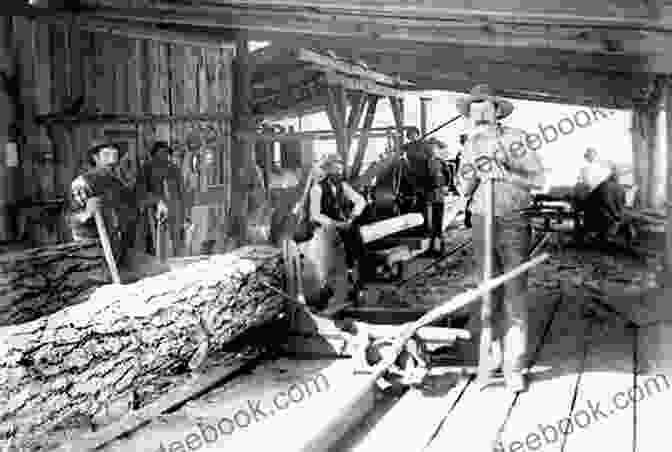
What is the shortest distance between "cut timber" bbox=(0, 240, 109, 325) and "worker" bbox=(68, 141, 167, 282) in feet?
0.48

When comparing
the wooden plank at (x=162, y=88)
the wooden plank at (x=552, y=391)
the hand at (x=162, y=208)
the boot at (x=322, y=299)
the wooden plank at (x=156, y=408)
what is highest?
the wooden plank at (x=162, y=88)

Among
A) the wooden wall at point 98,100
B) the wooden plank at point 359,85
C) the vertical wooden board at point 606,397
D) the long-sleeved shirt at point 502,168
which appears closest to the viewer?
the vertical wooden board at point 606,397

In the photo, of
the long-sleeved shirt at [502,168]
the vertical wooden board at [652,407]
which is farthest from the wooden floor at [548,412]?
the long-sleeved shirt at [502,168]

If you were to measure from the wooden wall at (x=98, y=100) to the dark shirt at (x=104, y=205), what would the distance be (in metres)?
0.31

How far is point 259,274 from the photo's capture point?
5.16m

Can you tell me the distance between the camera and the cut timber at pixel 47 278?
4.15m

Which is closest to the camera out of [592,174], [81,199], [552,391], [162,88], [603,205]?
[552,391]

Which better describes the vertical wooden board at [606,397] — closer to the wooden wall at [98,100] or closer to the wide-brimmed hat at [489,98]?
the wide-brimmed hat at [489,98]

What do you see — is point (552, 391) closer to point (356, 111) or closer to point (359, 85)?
point (359, 85)

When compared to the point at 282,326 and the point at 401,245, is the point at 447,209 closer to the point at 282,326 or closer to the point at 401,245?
the point at 401,245

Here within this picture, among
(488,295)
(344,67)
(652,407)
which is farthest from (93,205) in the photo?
(344,67)

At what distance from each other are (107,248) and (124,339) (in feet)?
3.09

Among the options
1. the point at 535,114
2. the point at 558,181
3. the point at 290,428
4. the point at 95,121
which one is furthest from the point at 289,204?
the point at 535,114

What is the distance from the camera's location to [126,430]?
383cm
